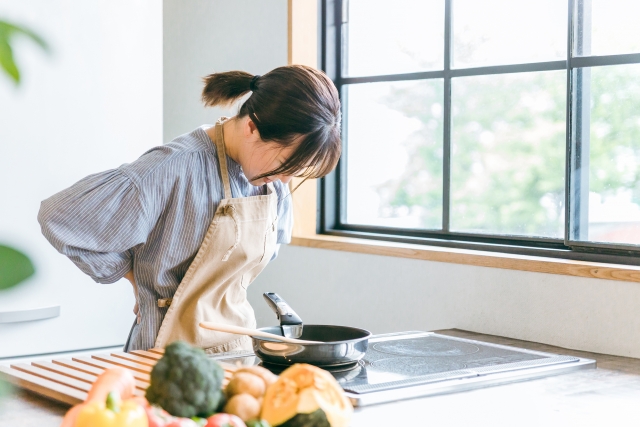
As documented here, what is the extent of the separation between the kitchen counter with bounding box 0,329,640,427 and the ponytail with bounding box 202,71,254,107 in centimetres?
69

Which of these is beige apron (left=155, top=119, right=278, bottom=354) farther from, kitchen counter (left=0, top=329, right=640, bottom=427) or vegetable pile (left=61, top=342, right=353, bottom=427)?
vegetable pile (left=61, top=342, right=353, bottom=427)

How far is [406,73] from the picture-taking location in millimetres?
2432

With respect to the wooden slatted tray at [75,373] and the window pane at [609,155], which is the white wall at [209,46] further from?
the wooden slatted tray at [75,373]

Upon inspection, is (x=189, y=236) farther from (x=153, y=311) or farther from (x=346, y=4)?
(x=346, y=4)

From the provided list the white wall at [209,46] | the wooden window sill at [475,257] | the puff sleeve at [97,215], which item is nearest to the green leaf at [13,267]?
the puff sleeve at [97,215]

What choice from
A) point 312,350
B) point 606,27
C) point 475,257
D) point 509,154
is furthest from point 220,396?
point 509,154

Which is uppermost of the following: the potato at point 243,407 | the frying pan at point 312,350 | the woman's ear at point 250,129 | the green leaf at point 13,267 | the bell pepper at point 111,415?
the woman's ear at point 250,129

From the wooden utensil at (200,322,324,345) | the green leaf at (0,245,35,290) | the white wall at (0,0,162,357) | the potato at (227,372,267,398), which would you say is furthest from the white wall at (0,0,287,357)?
the green leaf at (0,245,35,290)

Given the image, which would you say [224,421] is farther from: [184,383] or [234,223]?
[234,223]

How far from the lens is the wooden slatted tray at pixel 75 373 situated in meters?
1.16

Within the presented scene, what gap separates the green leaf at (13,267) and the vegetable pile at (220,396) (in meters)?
0.53

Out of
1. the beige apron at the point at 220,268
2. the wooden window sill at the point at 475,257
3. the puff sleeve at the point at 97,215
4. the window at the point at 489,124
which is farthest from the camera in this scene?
the window at the point at 489,124

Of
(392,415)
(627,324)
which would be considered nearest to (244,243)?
(392,415)

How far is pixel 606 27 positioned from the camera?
182 cm
